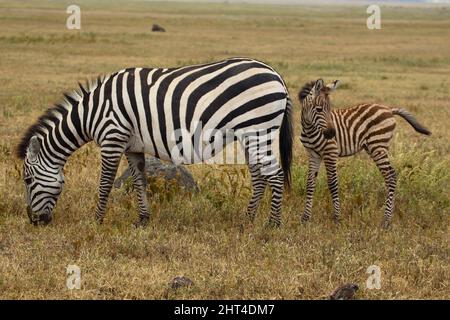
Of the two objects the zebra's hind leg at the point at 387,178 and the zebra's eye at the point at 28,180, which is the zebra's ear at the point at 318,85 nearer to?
the zebra's hind leg at the point at 387,178

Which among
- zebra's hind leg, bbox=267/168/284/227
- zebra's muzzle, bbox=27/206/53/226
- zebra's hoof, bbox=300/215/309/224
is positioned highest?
zebra's hind leg, bbox=267/168/284/227

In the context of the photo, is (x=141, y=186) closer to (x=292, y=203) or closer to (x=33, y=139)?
(x=33, y=139)

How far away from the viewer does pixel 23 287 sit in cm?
597

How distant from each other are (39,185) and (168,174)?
2098mm

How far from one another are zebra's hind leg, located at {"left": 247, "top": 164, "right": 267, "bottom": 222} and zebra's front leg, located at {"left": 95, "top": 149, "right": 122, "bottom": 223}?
1.54m

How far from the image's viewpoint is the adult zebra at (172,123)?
7730 millimetres

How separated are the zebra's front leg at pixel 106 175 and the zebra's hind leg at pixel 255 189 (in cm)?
154

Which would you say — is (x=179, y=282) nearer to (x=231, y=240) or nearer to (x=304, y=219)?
(x=231, y=240)

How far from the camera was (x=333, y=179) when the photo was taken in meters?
8.16

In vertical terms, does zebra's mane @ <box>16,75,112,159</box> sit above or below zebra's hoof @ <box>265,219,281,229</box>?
above

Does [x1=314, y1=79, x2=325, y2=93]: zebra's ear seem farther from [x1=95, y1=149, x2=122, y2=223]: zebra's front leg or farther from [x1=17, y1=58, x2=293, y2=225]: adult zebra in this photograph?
[x1=95, y1=149, x2=122, y2=223]: zebra's front leg

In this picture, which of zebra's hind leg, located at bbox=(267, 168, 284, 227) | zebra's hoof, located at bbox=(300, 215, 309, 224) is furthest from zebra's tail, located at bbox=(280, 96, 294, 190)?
zebra's hoof, located at bbox=(300, 215, 309, 224)

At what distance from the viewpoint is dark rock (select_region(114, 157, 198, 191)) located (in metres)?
9.37

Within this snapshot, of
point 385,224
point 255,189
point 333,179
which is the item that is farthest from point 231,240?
point 385,224
